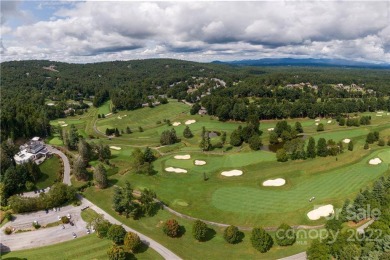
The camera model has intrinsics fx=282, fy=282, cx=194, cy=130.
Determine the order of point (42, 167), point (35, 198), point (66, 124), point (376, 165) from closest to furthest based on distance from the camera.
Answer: point (35, 198), point (376, 165), point (42, 167), point (66, 124)

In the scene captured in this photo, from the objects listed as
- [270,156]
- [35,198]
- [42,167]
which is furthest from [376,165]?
[42,167]

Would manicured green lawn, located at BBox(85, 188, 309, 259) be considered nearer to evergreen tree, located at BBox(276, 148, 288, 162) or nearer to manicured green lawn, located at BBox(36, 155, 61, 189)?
manicured green lawn, located at BBox(36, 155, 61, 189)

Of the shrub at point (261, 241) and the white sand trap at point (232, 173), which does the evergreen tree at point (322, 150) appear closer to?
the white sand trap at point (232, 173)

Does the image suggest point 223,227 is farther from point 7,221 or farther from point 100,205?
point 7,221

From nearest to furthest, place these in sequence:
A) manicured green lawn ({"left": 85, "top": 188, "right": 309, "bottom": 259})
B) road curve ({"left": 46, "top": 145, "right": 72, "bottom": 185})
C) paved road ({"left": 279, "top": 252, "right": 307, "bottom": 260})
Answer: paved road ({"left": 279, "top": 252, "right": 307, "bottom": 260})
manicured green lawn ({"left": 85, "top": 188, "right": 309, "bottom": 259})
road curve ({"left": 46, "top": 145, "right": 72, "bottom": 185})

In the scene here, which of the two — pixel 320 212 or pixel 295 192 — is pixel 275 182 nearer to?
pixel 295 192

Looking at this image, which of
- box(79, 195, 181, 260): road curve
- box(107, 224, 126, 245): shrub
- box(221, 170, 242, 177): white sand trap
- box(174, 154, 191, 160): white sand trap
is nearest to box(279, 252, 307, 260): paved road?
box(79, 195, 181, 260): road curve

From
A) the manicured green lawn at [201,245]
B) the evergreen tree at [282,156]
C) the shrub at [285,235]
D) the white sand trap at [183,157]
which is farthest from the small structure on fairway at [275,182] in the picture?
the white sand trap at [183,157]
